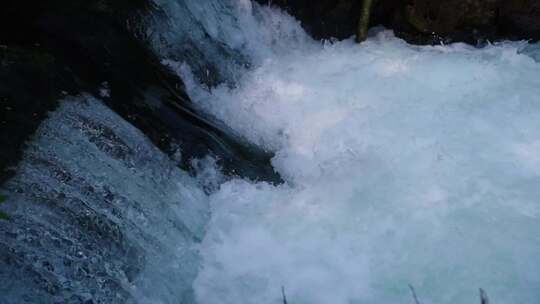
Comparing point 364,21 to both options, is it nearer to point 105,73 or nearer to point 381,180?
point 381,180

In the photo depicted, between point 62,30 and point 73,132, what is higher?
point 62,30

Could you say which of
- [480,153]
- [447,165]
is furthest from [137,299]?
[480,153]

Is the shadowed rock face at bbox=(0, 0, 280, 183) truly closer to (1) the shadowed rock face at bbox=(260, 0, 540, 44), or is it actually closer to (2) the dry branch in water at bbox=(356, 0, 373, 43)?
(1) the shadowed rock face at bbox=(260, 0, 540, 44)

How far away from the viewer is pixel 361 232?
3838mm

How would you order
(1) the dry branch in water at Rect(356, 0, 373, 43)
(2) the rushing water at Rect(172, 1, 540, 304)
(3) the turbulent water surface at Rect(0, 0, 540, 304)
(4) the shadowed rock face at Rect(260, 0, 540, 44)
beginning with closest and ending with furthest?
1. (3) the turbulent water surface at Rect(0, 0, 540, 304)
2. (2) the rushing water at Rect(172, 1, 540, 304)
3. (4) the shadowed rock face at Rect(260, 0, 540, 44)
4. (1) the dry branch in water at Rect(356, 0, 373, 43)

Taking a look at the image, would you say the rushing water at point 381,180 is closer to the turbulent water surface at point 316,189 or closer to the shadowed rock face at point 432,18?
the turbulent water surface at point 316,189

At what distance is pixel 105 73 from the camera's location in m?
4.20

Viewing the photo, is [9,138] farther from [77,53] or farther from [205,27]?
[205,27]

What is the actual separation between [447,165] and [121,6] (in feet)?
10.8

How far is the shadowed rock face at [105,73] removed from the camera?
12.2ft

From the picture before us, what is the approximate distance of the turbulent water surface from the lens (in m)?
3.30

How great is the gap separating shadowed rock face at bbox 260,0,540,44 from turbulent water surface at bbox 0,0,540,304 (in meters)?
0.38

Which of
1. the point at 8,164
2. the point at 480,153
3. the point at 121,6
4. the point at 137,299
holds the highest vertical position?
the point at 121,6

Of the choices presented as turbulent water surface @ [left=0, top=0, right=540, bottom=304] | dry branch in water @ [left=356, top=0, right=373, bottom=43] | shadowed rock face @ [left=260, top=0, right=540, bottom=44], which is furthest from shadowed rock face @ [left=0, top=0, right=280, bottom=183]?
dry branch in water @ [left=356, top=0, right=373, bottom=43]
